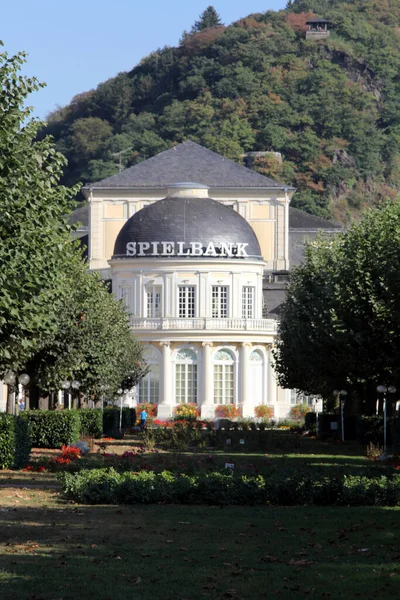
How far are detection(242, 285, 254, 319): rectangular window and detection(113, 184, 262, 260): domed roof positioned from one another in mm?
2619

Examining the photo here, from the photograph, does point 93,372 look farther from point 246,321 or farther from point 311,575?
point 246,321

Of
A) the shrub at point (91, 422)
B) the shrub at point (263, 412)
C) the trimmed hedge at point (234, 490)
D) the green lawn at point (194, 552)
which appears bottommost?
the green lawn at point (194, 552)

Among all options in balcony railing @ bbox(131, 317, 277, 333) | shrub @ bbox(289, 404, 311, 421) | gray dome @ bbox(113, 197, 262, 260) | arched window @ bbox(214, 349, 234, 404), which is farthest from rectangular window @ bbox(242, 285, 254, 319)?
shrub @ bbox(289, 404, 311, 421)

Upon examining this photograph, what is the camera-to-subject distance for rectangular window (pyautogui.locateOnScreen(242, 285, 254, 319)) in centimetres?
11362

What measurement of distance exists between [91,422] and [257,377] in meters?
54.4

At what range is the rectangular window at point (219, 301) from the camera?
113 meters

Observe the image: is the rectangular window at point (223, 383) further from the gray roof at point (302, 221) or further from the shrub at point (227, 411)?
the gray roof at point (302, 221)

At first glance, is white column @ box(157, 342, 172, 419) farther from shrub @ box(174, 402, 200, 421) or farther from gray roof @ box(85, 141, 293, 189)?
gray roof @ box(85, 141, 293, 189)

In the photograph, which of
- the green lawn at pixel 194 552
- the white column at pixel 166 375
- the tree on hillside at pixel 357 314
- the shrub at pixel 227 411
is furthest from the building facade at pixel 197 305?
the green lawn at pixel 194 552

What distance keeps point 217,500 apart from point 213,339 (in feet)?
273

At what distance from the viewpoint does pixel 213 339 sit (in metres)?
110

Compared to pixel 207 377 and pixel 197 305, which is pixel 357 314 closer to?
pixel 207 377

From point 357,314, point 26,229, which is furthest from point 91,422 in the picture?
point 26,229

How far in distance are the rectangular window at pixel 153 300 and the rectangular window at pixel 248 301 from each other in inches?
264
